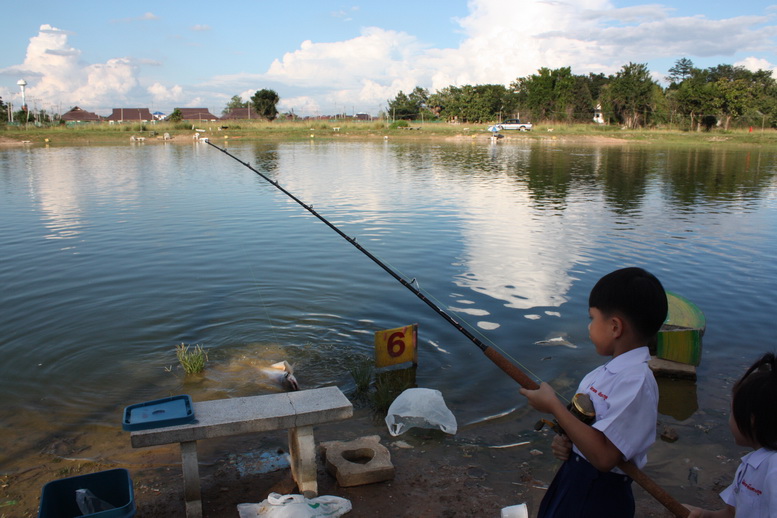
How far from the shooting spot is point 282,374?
18.7 feet

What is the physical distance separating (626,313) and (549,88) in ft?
229

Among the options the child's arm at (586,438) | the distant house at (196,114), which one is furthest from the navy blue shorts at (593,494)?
the distant house at (196,114)

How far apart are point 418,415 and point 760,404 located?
3.13 m

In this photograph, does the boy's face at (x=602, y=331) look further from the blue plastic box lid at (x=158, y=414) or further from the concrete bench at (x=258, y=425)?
the blue plastic box lid at (x=158, y=414)

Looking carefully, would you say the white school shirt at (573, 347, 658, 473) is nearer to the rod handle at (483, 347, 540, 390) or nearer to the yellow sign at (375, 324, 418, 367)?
the rod handle at (483, 347, 540, 390)

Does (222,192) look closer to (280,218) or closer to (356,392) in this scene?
(280,218)

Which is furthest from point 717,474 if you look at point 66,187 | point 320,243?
point 66,187

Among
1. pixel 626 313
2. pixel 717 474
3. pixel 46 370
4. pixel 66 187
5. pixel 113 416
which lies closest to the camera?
pixel 626 313

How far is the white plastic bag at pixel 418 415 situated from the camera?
4.81m

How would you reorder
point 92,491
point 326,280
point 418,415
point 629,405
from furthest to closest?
1. point 326,280
2. point 418,415
3. point 92,491
4. point 629,405

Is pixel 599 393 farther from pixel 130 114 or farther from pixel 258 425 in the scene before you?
pixel 130 114

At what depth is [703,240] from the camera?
12.1 meters

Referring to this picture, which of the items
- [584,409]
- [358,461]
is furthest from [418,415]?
[584,409]

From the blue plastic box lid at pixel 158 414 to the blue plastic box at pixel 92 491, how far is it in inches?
12.0
